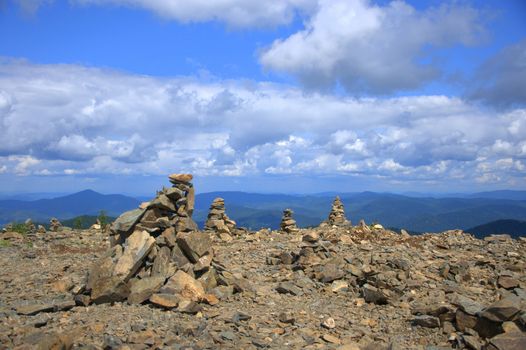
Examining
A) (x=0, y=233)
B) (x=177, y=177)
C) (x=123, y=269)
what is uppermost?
(x=177, y=177)

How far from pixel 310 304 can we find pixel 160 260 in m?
7.48

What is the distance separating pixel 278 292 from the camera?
20094mm

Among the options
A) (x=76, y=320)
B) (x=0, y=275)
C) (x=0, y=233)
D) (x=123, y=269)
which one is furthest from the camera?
(x=0, y=233)

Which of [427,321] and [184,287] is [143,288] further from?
[427,321]

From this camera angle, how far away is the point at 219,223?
41.2 meters

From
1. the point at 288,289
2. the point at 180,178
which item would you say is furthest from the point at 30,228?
the point at 288,289

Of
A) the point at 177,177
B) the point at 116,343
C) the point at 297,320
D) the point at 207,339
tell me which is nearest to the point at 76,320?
the point at 116,343

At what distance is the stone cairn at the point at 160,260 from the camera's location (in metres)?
16.8

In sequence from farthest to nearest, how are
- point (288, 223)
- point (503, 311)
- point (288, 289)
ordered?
point (288, 223) → point (288, 289) → point (503, 311)

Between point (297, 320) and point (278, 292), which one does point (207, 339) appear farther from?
point (278, 292)

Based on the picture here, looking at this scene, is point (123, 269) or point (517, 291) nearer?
point (123, 269)

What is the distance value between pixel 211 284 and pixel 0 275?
13583 millimetres

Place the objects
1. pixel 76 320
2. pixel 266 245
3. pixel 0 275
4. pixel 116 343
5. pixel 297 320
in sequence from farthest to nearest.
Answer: pixel 266 245 < pixel 0 275 < pixel 297 320 < pixel 76 320 < pixel 116 343

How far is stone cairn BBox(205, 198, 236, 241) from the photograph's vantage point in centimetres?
3959
